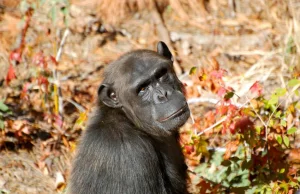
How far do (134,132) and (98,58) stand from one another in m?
4.82

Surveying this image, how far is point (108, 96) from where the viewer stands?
6.08 metres

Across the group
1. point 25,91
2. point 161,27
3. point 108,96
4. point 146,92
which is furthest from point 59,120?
point 161,27

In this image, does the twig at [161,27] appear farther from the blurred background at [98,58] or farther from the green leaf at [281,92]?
the green leaf at [281,92]

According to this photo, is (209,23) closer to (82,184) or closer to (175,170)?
(175,170)

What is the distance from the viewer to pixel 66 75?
32.8 feet

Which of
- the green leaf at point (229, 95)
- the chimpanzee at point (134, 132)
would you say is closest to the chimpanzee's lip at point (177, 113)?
the chimpanzee at point (134, 132)

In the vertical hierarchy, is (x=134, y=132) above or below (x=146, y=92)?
below

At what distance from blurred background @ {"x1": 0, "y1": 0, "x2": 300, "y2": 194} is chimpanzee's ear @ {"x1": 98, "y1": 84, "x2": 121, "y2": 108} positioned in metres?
1.27

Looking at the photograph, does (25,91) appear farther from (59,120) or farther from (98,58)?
(98,58)

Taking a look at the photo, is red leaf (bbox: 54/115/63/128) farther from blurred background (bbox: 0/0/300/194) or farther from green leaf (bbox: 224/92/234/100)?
green leaf (bbox: 224/92/234/100)

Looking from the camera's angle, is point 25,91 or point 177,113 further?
point 25,91

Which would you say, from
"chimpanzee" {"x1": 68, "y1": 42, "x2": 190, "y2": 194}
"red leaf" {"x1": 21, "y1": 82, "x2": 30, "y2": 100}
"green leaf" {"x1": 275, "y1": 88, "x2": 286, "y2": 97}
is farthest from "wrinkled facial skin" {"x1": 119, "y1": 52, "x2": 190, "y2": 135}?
"red leaf" {"x1": 21, "y1": 82, "x2": 30, "y2": 100}

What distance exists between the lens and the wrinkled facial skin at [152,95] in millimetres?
5828

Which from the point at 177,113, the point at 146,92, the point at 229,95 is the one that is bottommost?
the point at 229,95
